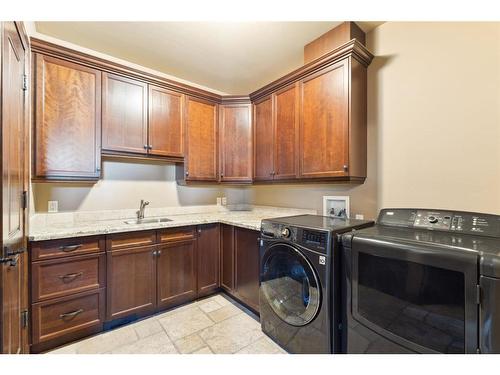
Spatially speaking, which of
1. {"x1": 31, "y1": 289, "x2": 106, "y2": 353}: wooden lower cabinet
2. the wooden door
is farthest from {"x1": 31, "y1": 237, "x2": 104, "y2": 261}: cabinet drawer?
{"x1": 31, "y1": 289, "x2": 106, "y2": 353}: wooden lower cabinet

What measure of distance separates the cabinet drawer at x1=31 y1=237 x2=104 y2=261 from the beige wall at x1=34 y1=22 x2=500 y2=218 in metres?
0.65

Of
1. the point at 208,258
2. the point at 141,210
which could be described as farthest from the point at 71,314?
the point at 208,258

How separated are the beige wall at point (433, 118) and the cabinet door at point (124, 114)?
7.28 feet

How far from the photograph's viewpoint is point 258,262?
213cm

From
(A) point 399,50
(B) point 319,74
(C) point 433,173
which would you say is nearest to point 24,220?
(B) point 319,74

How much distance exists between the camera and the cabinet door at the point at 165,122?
8.07 feet

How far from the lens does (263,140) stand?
2711 millimetres

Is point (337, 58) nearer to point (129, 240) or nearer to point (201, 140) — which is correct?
point (201, 140)

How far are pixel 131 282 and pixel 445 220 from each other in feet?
8.15

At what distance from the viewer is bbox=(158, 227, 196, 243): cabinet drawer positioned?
Result: 2.23 metres

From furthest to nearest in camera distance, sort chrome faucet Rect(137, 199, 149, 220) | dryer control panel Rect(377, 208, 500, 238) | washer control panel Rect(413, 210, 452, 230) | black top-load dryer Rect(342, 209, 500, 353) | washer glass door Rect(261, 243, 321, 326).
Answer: chrome faucet Rect(137, 199, 149, 220) → washer glass door Rect(261, 243, 321, 326) → washer control panel Rect(413, 210, 452, 230) → dryer control panel Rect(377, 208, 500, 238) → black top-load dryer Rect(342, 209, 500, 353)

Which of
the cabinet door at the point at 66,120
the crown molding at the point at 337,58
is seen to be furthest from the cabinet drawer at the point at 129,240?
the crown molding at the point at 337,58

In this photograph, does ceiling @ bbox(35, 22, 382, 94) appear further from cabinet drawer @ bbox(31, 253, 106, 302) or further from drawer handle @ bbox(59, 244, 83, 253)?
cabinet drawer @ bbox(31, 253, 106, 302)

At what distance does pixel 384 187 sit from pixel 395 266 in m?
0.95
